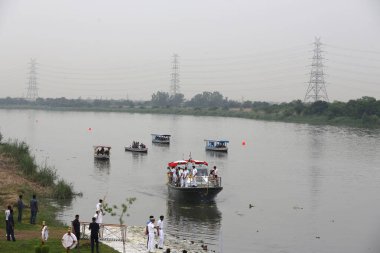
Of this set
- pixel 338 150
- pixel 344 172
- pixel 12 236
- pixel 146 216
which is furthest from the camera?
pixel 338 150

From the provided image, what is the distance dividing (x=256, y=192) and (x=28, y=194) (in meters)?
18.8

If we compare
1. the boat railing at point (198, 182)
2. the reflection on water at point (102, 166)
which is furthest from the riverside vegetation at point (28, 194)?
the reflection on water at point (102, 166)

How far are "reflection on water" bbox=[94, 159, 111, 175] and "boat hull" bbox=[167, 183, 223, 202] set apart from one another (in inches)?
718

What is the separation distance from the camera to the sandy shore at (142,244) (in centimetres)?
2317

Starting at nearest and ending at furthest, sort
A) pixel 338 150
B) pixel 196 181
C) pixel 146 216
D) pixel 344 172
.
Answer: pixel 146 216, pixel 196 181, pixel 344 172, pixel 338 150

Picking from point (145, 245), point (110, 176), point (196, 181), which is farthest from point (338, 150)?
point (145, 245)

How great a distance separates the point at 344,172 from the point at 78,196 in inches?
1270

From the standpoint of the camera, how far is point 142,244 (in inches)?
957

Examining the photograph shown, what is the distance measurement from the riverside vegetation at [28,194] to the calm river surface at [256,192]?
5.90ft

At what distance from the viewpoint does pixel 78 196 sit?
39156 mm

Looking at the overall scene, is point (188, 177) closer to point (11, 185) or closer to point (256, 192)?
point (256, 192)

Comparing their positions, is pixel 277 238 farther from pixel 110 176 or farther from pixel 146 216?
pixel 110 176

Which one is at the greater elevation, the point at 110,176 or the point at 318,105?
the point at 318,105

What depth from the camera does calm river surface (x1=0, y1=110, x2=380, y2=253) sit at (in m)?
30.4
